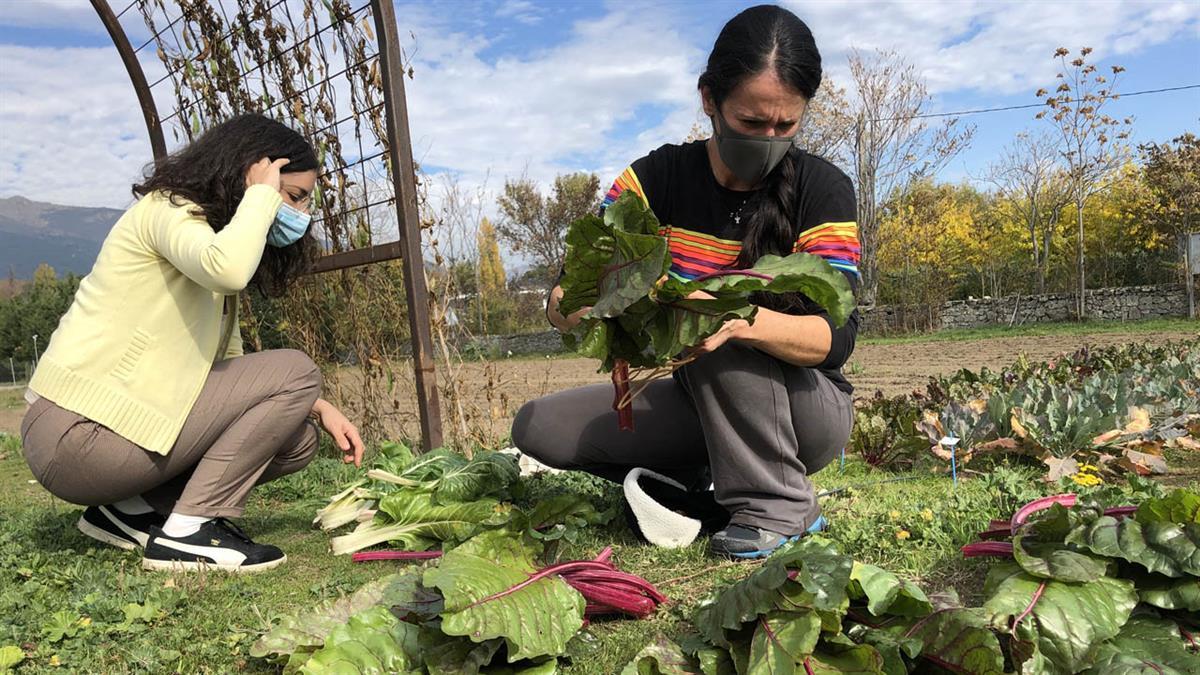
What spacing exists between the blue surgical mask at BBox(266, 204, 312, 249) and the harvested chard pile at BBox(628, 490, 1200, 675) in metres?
2.09

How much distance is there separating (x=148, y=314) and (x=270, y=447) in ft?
2.12

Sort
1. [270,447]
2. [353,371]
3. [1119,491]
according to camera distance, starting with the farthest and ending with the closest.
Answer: [353,371] → [270,447] → [1119,491]

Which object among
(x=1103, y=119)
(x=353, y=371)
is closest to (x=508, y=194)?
(x=1103, y=119)

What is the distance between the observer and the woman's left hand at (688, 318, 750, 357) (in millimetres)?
2336

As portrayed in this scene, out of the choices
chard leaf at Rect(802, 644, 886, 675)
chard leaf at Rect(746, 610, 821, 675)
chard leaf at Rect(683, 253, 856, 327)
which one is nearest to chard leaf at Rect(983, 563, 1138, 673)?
chard leaf at Rect(802, 644, 886, 675)

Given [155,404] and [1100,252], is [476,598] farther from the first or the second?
[1100,252]

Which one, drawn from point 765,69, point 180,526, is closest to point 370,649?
point 180,526

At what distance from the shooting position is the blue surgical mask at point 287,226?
3.05 metres

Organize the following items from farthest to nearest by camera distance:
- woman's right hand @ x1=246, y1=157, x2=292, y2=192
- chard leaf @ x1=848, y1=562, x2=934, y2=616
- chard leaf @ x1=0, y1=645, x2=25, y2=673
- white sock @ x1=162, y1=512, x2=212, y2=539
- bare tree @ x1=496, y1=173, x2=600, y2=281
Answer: bare tree @ x1=496, y1=173, x2=600, y2=281 < woman's right hand @ x1=246, y1=157, x2=292, y2=192 < white sock @ x1=162, y1=512, x2=212, y2=539 < chard leaf @ x1=0, y1=645, x2=25, y2=673 < chard leaf @ x1=848, y1=562, x2=934, y2=616

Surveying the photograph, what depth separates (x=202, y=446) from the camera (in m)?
3.00

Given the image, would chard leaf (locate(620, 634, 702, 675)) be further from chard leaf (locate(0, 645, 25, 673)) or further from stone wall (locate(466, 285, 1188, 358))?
stone wall (locate(466, 285, 1188, 358))

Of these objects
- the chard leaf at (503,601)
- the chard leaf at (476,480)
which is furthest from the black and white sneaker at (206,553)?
the chard leaf at (503,601)

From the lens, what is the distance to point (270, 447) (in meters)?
3.14

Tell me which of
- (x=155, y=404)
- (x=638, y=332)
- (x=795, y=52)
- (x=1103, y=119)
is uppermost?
(x=1103, y=119)
